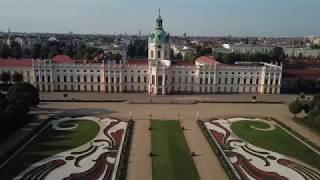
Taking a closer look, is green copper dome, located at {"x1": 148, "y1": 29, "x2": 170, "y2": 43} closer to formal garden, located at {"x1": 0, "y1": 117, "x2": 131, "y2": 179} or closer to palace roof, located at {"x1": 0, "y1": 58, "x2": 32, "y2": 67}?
palace roof, located at {"x1": 0, "y1": 58, "x2": 32, "y2": 67}

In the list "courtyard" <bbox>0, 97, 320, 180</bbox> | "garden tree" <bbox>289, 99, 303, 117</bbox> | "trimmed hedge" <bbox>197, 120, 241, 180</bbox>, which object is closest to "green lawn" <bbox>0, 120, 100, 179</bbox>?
"courtyard" <bbox>0, 97, 320, 180</bbox>

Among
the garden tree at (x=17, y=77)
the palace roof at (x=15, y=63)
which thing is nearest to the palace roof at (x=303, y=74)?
the palace roof at (x=15, y=63)

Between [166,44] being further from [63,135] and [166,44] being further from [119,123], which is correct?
[63,135]

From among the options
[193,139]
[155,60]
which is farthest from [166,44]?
[193,139]

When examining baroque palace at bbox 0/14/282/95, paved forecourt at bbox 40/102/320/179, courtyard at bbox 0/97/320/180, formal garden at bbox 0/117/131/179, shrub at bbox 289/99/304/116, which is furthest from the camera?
baroque palace at bbox 0/14/282/95

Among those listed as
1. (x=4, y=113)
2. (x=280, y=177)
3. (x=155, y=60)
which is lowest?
(x=280, y=177)

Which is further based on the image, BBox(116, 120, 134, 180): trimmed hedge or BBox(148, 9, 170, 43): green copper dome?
Answer: BBox(148, 9, 170, 43): green copper dome

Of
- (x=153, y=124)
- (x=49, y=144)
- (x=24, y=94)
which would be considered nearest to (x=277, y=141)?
(x=153, y=124)
